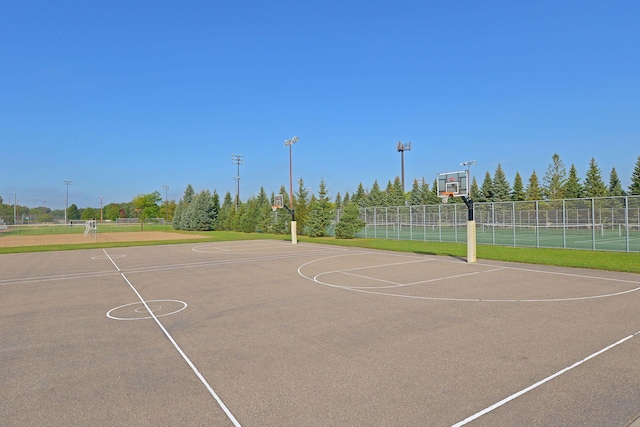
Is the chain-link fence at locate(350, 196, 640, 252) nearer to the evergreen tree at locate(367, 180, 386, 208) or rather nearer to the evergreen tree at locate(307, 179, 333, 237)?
the evergreen tree at locate(307, 179, 333, 237)

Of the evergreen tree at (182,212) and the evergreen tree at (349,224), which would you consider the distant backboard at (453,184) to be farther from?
the evergreen tree at (182,212)

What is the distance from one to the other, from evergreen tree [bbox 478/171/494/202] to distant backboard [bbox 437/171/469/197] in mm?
47066

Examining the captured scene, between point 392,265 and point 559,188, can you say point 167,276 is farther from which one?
point 559,188

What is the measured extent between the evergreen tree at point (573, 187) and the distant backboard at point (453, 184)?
145 feet

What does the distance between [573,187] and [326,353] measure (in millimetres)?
59803

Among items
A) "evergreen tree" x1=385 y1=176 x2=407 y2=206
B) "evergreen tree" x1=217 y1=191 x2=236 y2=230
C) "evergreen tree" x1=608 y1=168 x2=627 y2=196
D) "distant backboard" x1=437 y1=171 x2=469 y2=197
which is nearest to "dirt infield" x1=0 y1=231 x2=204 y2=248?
"evergreen tree" x1=217 y1=191 x2=236 y2=230

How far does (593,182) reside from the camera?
2137 inches

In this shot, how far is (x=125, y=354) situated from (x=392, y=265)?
1179 cm

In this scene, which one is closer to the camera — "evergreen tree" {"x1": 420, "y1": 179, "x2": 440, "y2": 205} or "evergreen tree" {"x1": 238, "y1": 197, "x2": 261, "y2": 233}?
"evergreen tree" {"x1": 238, "y1": 197, "x2": 261, "y2": 233}

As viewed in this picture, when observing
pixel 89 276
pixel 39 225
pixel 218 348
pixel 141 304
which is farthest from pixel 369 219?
pixel 39 225

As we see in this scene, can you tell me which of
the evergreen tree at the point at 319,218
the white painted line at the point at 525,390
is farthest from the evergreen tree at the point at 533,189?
the white painted line at the point at 525,390

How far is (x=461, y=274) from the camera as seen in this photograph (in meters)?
13.8

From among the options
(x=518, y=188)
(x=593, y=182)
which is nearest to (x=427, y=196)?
(x=518, y=188)

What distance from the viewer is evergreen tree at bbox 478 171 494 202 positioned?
205ft
